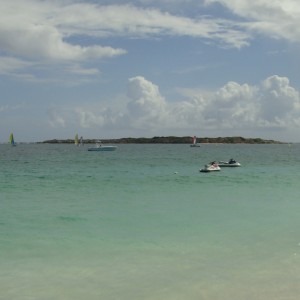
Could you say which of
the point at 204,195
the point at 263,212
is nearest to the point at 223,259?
the point at 263,212

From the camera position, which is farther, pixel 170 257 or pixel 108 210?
pixel 108 210

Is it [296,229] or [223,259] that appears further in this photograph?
[296,229]

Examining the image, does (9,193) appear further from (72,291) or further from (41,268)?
(72,291)

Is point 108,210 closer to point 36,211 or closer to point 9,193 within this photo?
point 36,211

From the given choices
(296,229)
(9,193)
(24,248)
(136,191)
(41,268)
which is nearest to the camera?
(41,268)

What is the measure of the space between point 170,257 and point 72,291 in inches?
164

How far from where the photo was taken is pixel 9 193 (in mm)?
33375

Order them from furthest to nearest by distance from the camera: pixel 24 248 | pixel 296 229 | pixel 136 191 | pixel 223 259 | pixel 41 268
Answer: pixel 136 191
pixel 296 229
pixel 24 248
pixel 223 259
pixel 41 268

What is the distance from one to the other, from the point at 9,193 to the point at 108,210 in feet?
35.7

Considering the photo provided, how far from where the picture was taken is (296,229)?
19531mm

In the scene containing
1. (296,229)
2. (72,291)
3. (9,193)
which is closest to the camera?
(72,291)

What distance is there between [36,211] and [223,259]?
13.5 m

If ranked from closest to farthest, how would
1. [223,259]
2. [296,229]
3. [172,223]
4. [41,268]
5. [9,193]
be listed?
[41,268], [223,259], [296,229], [172,223], [9,193]

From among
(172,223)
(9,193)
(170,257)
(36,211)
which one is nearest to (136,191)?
(9,193)
